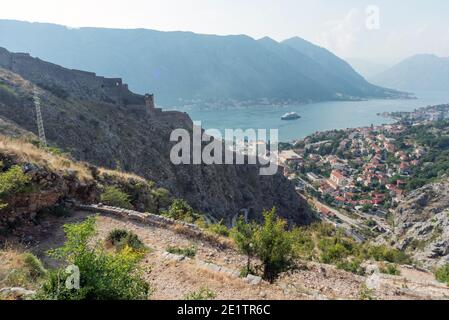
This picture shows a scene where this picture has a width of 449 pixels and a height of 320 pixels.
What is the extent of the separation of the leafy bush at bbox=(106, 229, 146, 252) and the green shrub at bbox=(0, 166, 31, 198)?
2249 mm

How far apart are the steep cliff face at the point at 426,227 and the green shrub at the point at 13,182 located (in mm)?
18575

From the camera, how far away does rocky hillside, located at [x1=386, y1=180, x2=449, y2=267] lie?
20.5 m

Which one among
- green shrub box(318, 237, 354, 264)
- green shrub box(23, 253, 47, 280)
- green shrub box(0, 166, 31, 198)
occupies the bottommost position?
green shrub box(318, 237, 354, 264)

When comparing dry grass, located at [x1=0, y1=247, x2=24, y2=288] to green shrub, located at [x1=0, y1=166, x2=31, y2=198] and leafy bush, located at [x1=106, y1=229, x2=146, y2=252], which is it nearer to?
green shrub, located at [x1=0, y1=166, x2=31, y2=198]

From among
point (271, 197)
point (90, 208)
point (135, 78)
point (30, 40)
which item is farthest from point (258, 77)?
point (90, 208)

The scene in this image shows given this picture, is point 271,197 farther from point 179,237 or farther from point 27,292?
point 27,292

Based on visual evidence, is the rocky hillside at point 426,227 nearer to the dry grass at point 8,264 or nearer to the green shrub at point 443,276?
the green shrub at point 443,276

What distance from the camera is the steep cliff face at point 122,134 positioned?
66.8 ft

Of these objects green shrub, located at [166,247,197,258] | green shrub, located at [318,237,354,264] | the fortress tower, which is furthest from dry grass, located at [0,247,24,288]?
the fortress tower

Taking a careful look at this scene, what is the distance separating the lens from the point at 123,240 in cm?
704

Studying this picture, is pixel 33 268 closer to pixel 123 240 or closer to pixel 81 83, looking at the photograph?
pixel 123 240

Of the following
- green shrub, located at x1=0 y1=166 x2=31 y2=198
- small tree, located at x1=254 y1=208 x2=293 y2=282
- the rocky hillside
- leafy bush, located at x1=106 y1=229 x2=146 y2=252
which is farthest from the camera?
the rocky hillside

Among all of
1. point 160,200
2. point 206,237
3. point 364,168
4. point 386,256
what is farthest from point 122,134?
point 364,168
